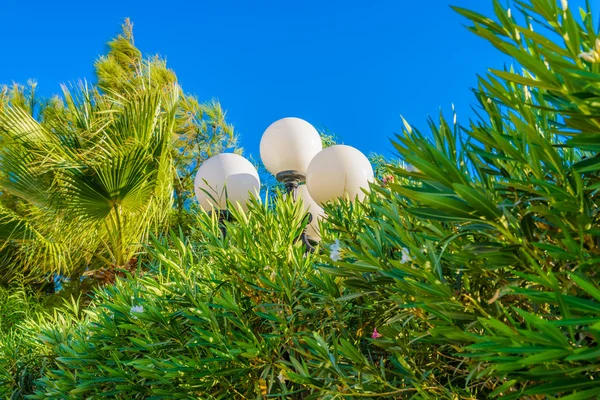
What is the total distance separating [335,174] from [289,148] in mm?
1087

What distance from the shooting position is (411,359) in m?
1.92

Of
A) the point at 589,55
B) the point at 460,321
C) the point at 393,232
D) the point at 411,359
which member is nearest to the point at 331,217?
the point at 393,232

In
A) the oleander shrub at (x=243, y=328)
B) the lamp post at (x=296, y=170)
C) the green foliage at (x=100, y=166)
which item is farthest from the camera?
the green foliage at (x=100, y=166)

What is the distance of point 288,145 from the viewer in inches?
217

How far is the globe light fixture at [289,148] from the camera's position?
5523 millimetres

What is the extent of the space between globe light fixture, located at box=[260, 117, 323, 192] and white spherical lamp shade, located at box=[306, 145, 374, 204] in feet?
2.53

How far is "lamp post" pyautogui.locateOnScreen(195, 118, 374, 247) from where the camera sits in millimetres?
→ 4566

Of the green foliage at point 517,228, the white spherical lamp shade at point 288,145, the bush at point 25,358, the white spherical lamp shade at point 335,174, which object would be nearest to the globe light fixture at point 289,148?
the white spherical lamp shade at point 288,145

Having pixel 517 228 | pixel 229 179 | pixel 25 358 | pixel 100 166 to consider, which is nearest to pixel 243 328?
pixel 517 228

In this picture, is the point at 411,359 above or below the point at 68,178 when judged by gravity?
below

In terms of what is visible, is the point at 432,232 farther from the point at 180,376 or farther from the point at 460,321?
the point at 180,376

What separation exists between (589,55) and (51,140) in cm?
785

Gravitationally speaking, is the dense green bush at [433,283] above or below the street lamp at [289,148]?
below

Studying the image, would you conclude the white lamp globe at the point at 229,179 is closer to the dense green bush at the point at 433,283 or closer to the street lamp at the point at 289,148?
the street lamp at the point at 289,148
